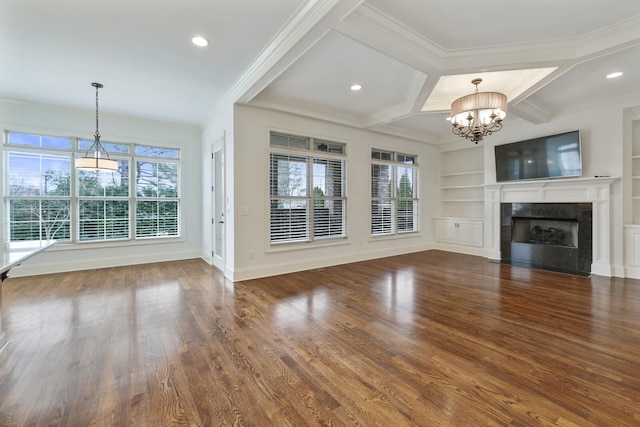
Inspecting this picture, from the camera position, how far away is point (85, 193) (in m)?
5.21

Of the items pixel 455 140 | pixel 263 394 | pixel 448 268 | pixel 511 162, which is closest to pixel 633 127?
pixel 511 162

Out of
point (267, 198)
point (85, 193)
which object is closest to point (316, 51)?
point (267, 198)

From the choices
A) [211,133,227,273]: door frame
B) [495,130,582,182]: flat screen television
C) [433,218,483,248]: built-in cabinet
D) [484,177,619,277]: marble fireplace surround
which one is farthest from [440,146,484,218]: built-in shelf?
[211,133,227,273]: door frame

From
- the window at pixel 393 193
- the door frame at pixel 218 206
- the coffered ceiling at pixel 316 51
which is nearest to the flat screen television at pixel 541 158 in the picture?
the coffered ceiling at pixel 316 51

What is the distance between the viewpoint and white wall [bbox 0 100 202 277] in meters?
4.71

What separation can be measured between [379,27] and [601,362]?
3412 mm

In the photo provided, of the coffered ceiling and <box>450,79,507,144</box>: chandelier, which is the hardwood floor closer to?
<box>450,79,507,144</box>: chandelier

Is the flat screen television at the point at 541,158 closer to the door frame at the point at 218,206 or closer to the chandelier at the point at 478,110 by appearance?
the chandelier at the point at 478,110

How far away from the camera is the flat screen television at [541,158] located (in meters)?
4.96

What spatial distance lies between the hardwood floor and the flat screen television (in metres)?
2.15

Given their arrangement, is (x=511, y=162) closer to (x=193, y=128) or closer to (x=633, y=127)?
(x=633, y=127)

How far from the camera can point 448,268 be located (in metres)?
5.24

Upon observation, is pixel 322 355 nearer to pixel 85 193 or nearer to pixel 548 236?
pixel 85 193

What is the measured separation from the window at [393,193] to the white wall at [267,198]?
0.23 metres
